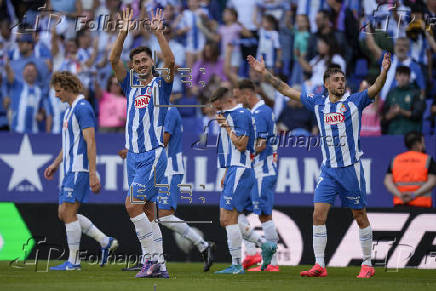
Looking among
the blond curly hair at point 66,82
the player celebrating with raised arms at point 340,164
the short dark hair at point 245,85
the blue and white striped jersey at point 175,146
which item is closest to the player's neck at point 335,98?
the player celebrating with raised arms at point 340,164

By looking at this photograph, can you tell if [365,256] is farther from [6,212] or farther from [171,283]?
[6,212]

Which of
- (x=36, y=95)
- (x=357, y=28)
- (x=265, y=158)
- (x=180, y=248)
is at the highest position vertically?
(x=357, y=28)

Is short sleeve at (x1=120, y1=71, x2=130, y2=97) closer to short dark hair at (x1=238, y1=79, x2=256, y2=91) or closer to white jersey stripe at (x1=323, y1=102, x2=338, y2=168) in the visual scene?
white jersey stripe at (x1=323, y1=102, x2=338, y2=168)

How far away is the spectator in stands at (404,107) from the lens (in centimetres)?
1555

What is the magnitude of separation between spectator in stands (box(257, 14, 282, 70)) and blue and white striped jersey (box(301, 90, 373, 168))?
603cm

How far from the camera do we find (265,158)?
42.2 feet

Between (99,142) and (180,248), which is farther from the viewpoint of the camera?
(99,142)

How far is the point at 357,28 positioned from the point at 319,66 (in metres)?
1.11

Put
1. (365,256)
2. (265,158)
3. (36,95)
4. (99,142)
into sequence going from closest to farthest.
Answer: (365,256), (265,158), (99,142), (36,95)

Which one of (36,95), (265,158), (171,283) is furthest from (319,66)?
(171,283)

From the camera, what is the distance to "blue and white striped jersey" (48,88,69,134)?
54.4 ft

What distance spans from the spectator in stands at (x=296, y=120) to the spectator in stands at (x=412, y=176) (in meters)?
1.83

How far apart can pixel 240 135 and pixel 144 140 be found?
1.98 metres

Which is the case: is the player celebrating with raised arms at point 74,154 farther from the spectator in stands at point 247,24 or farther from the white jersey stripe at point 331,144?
the spectator in stands at point 247,24
